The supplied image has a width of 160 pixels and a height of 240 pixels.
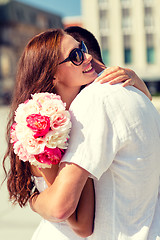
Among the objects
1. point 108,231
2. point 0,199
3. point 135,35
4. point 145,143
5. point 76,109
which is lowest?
point 135,35

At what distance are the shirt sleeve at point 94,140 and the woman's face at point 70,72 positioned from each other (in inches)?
A: 11.4

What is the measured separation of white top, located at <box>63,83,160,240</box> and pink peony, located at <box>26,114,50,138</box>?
0.10m

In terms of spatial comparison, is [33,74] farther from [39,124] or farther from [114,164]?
[114,164]

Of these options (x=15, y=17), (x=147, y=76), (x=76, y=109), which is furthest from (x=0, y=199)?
(x=15, y=17)

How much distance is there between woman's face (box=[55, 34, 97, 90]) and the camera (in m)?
1.52

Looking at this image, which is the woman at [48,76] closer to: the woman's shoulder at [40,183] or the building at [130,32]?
the woman's shoulder at [40,183]

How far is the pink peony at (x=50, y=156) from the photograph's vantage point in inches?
51.5

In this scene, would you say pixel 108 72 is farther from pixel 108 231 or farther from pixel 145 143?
pixel 108 231

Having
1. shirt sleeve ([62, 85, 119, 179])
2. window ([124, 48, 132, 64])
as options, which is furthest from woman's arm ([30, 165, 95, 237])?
window ([124, 48, 132, 64])

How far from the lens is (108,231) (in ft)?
4.35

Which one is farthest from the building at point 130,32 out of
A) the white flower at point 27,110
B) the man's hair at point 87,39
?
the white flower at point 27,110

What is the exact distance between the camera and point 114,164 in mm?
1275

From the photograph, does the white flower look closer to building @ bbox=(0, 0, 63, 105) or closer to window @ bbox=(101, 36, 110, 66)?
window @ bbox=(101, 36, 110, 66)

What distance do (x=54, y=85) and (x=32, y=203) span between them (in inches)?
20.1
